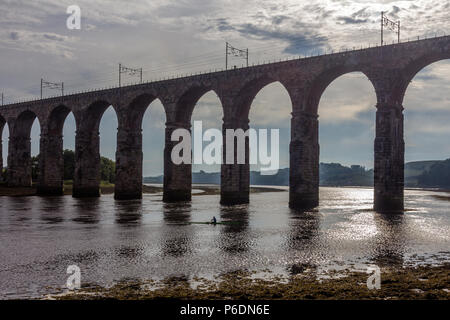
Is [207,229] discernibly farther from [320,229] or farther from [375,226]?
[375,226]

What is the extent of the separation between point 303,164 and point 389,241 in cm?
2159

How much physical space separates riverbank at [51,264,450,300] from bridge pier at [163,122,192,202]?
3790cm

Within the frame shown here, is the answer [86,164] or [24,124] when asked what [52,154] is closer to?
[86,164]

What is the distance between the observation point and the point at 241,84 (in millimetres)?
45844

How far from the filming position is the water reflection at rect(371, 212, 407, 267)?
15891mm

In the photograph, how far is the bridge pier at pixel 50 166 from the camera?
64.8 meters

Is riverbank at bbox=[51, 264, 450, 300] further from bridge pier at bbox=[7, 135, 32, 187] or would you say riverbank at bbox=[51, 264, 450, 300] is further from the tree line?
the tree line

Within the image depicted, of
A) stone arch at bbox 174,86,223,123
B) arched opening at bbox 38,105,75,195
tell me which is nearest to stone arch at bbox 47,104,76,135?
arched opening at bbox 38,105,75,195

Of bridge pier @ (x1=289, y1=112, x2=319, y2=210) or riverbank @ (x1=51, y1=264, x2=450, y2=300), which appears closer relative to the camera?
riverbank @ (x1=51, y1=264, x2=450, y2=300)

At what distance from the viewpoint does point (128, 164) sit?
2185 inches

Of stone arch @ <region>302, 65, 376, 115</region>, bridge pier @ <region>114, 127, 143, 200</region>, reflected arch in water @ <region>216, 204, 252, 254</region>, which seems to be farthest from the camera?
bridge pier @ <region>114, 127, 143, 200</region>

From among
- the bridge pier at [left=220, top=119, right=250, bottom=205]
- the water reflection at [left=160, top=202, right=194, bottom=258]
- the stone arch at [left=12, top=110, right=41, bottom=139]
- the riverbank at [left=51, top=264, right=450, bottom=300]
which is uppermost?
the stone arch at [left=12, top=110, right=41, bottom=139]

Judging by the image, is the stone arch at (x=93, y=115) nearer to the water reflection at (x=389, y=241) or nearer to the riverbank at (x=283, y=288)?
the water reflection at (x=389, y=241)

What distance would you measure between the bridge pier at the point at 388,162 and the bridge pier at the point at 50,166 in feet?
150
